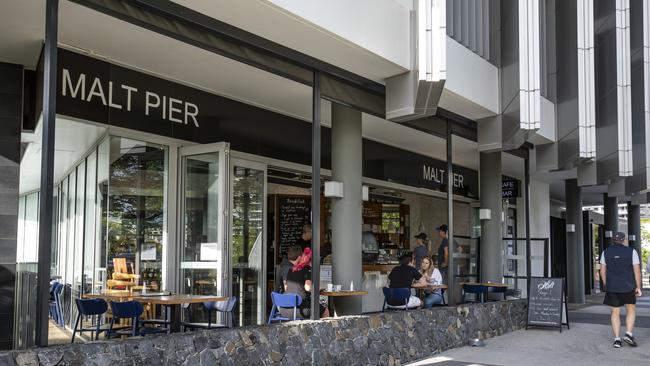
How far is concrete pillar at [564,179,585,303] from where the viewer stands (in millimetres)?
17859

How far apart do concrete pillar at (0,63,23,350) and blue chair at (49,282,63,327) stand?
8.89 feet

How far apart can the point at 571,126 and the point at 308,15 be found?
702 centimetres

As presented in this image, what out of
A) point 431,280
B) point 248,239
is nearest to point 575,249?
point 431,280

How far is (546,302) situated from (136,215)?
22.1ft

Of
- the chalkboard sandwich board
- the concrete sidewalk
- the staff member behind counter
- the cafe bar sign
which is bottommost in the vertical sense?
the concrete sidewalk

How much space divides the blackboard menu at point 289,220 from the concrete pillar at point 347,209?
12.3 feet

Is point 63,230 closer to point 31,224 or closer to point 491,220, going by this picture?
point 31,224

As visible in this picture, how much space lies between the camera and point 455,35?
9.22 m

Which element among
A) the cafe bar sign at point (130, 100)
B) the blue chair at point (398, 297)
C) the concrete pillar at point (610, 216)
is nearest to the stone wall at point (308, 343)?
the blue chair at point (398, 297)

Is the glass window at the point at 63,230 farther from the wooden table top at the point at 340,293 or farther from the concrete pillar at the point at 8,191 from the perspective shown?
the wooden table top at the point at 340,293

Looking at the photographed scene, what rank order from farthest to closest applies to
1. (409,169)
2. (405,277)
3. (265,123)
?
1. (409,169)
2. (265,123)
3. (405,277)

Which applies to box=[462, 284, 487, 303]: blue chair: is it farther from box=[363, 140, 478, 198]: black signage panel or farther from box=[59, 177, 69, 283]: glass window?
box=[59, 177, 69, 283]: glass window

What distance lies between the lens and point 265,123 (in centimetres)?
1042

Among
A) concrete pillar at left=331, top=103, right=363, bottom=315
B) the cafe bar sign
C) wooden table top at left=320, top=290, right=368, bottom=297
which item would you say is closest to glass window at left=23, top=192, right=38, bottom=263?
the cafe bar sign
